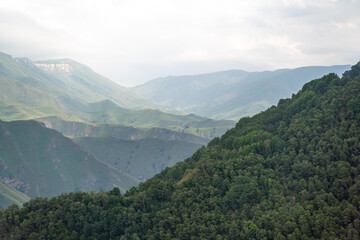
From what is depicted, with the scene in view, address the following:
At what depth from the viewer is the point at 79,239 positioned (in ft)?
362

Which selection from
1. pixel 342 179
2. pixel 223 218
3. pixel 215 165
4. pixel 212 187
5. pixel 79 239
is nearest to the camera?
pixel 342 179

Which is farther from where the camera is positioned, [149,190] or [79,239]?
[149,190]

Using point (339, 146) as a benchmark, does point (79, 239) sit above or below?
below

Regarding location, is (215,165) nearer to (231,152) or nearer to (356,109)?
(231,152)

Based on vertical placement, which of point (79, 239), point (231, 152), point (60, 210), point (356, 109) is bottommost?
point (79, 239)

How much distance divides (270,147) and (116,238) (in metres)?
66.1

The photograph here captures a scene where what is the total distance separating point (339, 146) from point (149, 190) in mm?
66746

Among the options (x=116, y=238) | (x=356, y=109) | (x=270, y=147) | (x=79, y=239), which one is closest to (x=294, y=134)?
(x=270, y=147)

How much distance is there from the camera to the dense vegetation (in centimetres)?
9188

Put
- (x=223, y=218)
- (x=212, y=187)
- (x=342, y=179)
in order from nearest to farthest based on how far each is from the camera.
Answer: (x=342, y=179) → (x=223, y=218) → (x=212, y=187)

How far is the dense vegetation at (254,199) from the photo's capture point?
91.9 m

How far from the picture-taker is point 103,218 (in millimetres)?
115812

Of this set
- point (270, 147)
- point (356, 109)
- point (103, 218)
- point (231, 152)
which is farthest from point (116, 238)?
point (356, 109)

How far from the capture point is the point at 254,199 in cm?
10850
